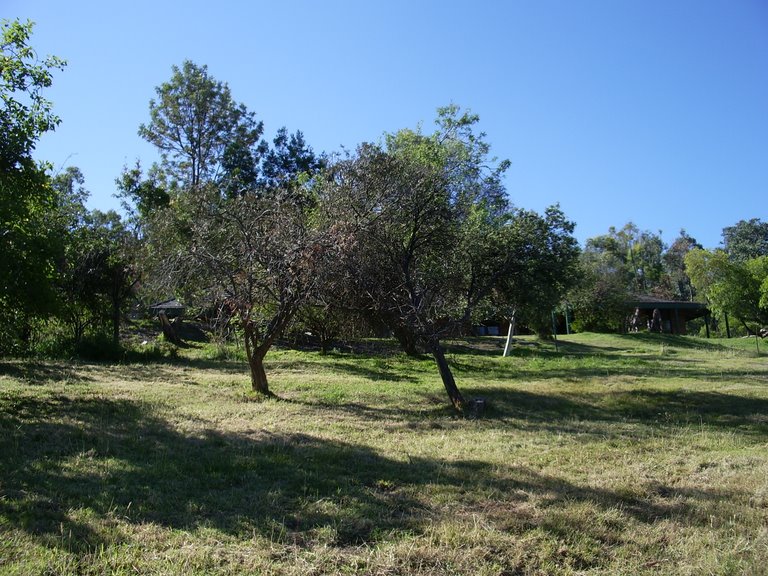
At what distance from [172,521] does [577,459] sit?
188 inches

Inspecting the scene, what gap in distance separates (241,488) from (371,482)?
1271mm

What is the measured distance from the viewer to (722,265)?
117 ft

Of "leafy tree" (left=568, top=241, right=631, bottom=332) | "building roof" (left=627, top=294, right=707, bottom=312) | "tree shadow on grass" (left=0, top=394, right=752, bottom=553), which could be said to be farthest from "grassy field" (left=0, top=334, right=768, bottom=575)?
"building roof" (left=627, top=294, right=707, bottom=312)

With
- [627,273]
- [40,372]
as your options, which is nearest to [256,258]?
[40,372]

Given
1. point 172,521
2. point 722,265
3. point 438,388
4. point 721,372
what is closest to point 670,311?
point 722,265

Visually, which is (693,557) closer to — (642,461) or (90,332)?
(642,461)

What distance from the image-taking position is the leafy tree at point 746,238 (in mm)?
68438

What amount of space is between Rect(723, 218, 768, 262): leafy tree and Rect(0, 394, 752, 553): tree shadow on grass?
237 feet

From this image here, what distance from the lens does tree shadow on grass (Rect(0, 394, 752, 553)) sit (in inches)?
180

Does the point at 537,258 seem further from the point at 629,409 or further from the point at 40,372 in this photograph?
the point at 40,372

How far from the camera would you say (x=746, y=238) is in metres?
73.2

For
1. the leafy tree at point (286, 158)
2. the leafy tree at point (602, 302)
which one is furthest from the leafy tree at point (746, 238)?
the leafy tree at point (286, 158)

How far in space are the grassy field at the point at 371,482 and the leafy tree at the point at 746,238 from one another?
214ft

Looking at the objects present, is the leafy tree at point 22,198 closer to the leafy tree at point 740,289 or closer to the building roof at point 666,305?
the leafy tree at point 740,289
